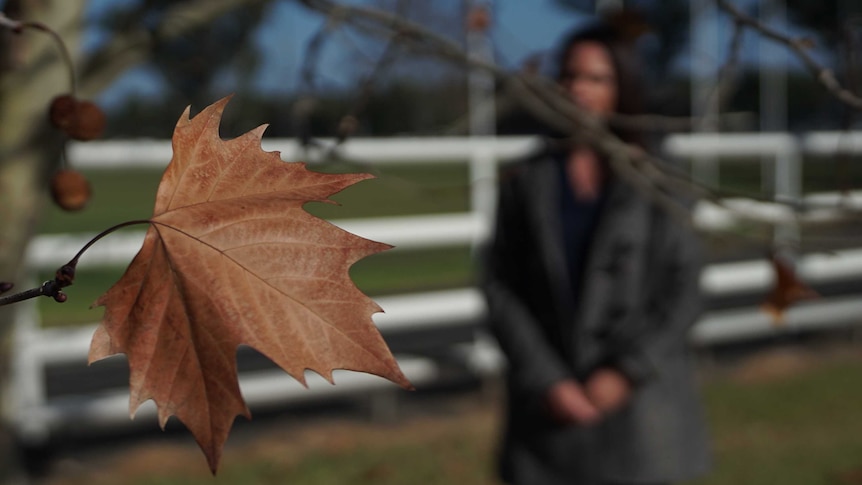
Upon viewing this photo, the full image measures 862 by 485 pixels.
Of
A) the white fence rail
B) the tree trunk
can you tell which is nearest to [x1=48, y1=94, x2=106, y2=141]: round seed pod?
the tree trunk

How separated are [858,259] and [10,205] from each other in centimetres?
501

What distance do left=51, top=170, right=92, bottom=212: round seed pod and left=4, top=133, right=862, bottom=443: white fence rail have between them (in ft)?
3.67

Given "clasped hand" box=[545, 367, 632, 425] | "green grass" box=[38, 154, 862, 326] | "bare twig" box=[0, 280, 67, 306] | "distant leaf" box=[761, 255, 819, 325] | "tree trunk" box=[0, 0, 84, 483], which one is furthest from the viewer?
"green grass" box=[38, 154, 862, 326]

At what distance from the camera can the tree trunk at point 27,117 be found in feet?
4.52

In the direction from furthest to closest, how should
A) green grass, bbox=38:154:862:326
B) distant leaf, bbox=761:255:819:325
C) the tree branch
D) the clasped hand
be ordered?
green grass, bbox=38:154:862:326 → the clasped hand → the tree branch → distant leaf, bbox=761:255:819:325

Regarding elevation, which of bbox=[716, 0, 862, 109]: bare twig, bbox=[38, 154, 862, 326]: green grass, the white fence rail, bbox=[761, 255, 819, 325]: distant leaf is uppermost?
bbox=[716, 0, 862, 109]: bare twig

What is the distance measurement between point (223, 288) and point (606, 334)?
1981mm

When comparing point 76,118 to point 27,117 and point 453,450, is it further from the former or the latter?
point 453,450

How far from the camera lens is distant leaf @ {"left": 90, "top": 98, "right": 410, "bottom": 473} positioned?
43cm

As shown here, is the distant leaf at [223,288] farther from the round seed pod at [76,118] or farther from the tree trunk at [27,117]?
the tree trunk at [27,117]

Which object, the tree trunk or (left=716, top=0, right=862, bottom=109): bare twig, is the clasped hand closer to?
the tree trunk

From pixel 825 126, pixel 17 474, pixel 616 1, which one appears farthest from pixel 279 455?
pixel 825 126

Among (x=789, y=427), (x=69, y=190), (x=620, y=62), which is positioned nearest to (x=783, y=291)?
(x=620, y=62)

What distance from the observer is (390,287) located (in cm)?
1262
